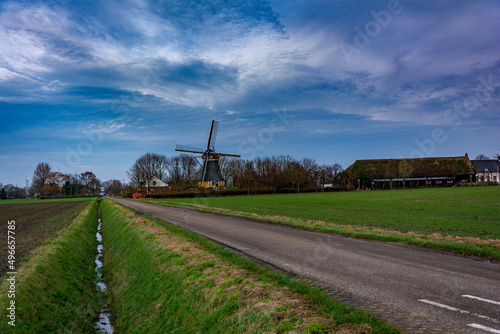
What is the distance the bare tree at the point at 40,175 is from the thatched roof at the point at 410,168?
120m

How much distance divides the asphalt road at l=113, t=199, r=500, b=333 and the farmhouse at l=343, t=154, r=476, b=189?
111 m

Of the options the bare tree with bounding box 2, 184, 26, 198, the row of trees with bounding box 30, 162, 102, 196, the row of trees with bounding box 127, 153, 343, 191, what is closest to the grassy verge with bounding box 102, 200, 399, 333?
the row of trees with bounding box 127, 153, 343, 191

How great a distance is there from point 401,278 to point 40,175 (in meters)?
155

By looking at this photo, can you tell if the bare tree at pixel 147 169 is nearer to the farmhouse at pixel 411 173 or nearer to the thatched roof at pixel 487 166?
the farmhouse at pixel 411 173

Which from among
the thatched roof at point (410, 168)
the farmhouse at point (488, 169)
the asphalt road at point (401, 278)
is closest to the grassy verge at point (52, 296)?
the asphalt road at point (401, 278)

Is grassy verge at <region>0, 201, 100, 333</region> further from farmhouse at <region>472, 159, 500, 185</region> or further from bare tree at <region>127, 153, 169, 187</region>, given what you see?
farmhouse at <region>472, 159, 500, 185</region>

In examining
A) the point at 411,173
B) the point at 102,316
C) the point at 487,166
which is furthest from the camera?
the point at 487,166

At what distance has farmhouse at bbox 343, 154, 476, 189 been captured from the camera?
116 meters

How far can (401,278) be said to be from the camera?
26.9 ft

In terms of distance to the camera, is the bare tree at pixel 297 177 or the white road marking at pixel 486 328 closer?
the white road marking at pixel 486 328

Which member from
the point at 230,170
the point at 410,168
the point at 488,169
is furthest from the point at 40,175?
the point at 488,169

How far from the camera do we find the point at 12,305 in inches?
325

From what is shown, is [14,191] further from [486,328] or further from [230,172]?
[486,328]

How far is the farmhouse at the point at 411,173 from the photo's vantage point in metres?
116
